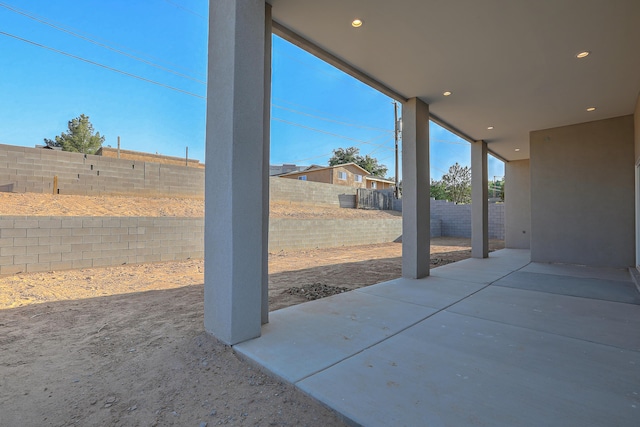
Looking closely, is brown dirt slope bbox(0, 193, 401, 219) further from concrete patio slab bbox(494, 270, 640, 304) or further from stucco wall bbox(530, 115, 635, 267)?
stucco wall bbox(530, 115, 635, 267)

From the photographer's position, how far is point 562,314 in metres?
3.03

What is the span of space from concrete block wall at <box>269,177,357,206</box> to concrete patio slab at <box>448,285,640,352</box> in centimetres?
994

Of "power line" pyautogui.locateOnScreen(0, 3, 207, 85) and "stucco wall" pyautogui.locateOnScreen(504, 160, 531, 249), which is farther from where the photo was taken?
"stucco wall" pyautogui.locateOnScreen(504, 160, 531, 249)

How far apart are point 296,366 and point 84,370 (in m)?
1.49

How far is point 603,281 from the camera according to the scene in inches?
180

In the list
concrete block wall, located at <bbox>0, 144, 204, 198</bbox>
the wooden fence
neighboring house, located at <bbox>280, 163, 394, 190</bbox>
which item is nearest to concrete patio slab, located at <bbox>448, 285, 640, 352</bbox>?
concrete block wall, located at <bbox>0, 144, 204, 198</bbox>

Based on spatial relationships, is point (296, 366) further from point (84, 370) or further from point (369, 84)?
point (369, 84)

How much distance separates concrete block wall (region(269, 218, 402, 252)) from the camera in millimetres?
8883

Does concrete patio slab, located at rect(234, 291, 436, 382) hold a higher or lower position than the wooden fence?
lower

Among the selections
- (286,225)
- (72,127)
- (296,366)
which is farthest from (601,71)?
(72,127)

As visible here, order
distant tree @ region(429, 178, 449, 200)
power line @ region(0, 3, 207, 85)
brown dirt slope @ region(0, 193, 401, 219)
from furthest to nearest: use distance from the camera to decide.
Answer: distant tree @ region(429, 178, 449, 200) < power line @ region(0, 3, 207, 85) < brown dirt slope @ region(0, 193, 401, 219)

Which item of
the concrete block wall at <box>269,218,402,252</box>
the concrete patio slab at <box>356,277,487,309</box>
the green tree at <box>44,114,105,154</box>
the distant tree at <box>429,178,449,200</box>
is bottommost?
the concrete patio slab at <box>356,277,487,309</box>

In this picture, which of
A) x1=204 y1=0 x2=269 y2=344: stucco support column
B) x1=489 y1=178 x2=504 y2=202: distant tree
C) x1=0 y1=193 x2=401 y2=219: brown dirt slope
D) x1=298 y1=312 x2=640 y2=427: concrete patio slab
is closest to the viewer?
x1=298 y1=312 x2=640 y2=427: concrete patio slab

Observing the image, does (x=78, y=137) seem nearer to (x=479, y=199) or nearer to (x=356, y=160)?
(x=479, y=199)
